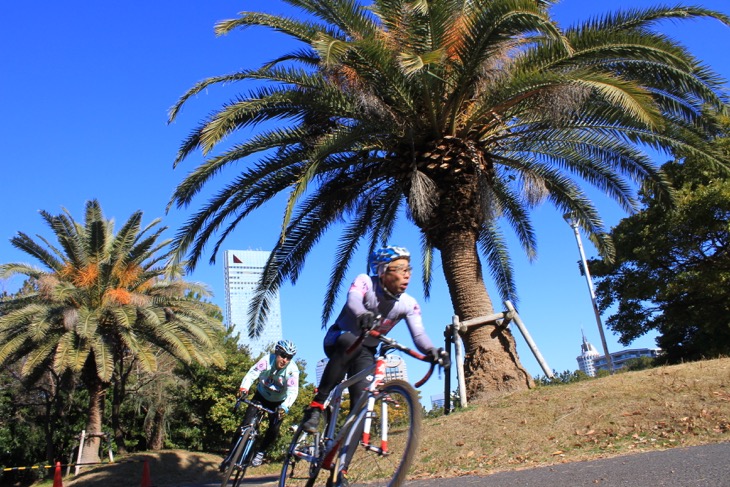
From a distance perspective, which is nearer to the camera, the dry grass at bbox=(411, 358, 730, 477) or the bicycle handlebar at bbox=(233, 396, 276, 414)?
the bicycle handlebar at bbox=(233, 396, 276, 414)

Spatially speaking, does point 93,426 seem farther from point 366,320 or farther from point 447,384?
point 366,320

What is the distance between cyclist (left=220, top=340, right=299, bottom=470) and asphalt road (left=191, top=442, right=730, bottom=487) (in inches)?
65.6

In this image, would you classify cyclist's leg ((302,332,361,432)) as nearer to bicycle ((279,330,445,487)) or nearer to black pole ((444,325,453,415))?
bicycle ((279,330,445,487))

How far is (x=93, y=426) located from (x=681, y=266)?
77.5ft

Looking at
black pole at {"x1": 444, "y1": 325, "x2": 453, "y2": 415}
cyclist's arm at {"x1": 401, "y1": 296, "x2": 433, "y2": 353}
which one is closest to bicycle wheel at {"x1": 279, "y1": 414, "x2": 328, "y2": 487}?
cyclist's arm at {"x1": 401, "y1": 296, "x2": 433, "y2": 353}

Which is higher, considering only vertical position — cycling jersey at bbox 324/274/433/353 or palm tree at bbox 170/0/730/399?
palm tree at bbox 170/0/730/399

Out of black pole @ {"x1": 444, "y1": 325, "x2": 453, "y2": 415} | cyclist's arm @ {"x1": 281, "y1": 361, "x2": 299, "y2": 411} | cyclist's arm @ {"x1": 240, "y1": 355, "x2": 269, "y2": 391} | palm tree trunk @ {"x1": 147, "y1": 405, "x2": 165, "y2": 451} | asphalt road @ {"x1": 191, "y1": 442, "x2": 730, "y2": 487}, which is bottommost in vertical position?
asphalt road @ {"x1": 191, "y1": 442, "x2": 730, "y2": 487}

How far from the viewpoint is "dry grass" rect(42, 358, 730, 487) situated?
7719 mm

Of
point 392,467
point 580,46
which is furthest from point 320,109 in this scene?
point 392,467

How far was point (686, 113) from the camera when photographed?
11625mm

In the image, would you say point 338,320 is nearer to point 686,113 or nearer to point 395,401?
point 395,401

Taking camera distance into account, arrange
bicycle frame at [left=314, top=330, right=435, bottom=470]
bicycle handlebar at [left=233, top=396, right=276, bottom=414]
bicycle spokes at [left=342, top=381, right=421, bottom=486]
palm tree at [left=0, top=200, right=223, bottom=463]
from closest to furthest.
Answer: bicycle spokes at [left=342, top=381, right=421, bottom=486] < bicycle frame at [left=314, top=330, right=435, bottom=470] < bicycle handlebar at [left=233, top=396, right=276, bottom=414] < palm tree at [left=0, top=200, right=223, bottom=463]

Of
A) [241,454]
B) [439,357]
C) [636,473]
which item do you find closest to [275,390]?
[241,454]

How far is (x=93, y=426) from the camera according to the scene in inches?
915
